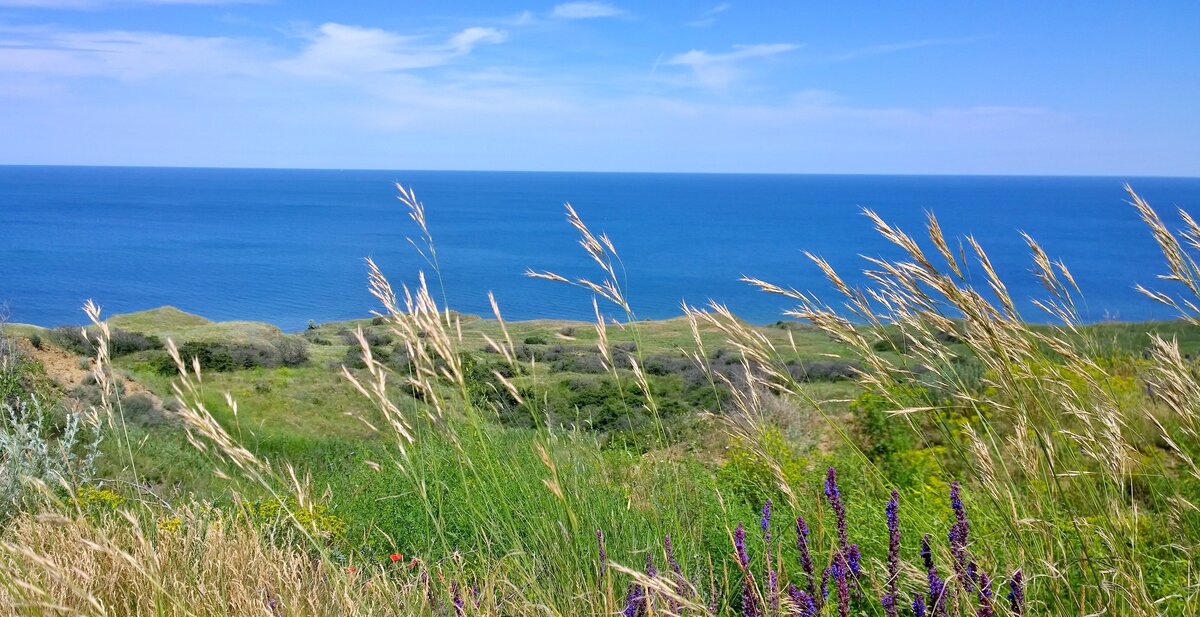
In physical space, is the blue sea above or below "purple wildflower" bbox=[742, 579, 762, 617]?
below

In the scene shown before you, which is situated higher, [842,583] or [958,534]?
[958,534]

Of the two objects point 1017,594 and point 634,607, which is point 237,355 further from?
point 1017,594

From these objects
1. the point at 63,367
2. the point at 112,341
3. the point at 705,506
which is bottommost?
the point at 112,341

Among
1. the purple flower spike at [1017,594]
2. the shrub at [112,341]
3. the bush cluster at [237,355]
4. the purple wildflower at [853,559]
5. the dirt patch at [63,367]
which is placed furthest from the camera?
the bush cluster at [237,355]

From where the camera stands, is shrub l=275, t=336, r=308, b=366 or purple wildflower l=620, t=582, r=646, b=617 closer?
purple wildflower l=620, t=582, r=646, b=617

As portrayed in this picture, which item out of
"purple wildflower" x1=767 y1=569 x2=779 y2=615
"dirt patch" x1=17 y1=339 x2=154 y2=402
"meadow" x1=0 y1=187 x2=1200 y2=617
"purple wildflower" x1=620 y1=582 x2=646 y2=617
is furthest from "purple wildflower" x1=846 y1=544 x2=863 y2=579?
"dirt patch" x1=17 y1=339 x2=154 y2=402

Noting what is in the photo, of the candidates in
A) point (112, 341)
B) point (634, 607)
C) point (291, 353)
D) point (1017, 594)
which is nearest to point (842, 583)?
point (1017, 594)

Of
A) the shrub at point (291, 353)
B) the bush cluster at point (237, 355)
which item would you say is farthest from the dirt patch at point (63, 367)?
the shrub at point (291, 353)

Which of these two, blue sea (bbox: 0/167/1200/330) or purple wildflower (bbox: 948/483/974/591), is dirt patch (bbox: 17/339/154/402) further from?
blue sea (bbox: 0/167/1200/330)

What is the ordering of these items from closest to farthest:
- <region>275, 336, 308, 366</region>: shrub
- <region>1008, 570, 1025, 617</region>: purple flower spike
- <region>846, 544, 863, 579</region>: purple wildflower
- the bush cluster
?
<region>1008, 570, 1025, 617</region>: purple flower spike → <region>846, 544, 863, 579</region>: purple wildflower → the bush cluster → <region>275, 336, 308, 366</region>: shrub

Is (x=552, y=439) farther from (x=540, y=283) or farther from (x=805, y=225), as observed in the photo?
(x=805, y=225)

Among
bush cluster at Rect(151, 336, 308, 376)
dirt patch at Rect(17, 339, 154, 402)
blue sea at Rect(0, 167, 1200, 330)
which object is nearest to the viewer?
dirt patch at Rect(17, 339, 154, 402)

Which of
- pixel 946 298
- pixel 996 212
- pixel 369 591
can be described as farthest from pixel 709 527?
pixel 996 212

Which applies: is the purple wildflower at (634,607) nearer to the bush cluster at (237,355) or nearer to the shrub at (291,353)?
the bush cluster at (237,355)
